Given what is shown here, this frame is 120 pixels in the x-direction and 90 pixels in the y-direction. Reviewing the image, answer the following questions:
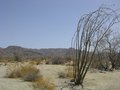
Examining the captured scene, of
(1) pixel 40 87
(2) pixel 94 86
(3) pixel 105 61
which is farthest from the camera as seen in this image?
(3) pixel 105 61

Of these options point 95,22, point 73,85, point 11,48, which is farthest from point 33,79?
point 11,48

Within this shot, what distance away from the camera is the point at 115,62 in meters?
40.1

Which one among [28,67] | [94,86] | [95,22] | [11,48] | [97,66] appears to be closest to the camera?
[94,86]

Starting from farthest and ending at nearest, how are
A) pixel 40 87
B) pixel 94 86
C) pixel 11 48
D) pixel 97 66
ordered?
pixel 11 48, pixel 97 66, pixel 94 86, pixel 40 87

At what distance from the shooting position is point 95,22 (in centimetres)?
2167

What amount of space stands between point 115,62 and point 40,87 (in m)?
26.3

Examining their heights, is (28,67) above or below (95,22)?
below

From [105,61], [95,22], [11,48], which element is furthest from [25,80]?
[11,48]

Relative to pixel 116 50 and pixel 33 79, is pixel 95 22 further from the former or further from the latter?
pixel 116 50

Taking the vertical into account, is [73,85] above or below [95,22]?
below

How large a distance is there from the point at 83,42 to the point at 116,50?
20343 mm

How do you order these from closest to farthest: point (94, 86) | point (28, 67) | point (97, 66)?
point (94, 86), point (28, 67), point (97, 66)

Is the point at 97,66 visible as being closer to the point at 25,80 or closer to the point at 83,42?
the point at 83,42

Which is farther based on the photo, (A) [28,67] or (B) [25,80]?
(A) [28,67]
